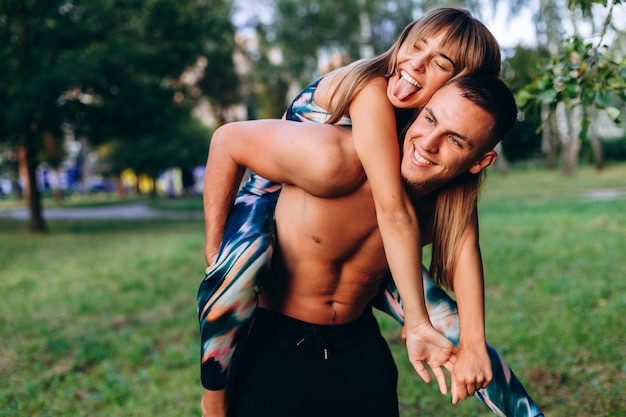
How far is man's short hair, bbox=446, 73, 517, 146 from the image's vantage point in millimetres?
1700

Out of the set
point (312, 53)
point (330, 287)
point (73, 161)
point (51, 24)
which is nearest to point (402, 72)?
point (330, 287)

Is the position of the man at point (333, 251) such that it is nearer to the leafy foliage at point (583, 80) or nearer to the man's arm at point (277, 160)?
the man's arm at point (277, 160)

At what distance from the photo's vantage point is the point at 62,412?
379cm

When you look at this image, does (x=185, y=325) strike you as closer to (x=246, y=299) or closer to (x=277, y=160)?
(x=246, y=299)

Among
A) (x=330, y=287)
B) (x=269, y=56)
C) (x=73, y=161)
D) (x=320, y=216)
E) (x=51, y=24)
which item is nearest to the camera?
(x=320, y=216)

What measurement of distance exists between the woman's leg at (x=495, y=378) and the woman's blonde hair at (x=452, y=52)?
29.5 inches

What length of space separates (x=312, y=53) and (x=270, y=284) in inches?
791

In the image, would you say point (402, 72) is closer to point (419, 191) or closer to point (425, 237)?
point (419, 191)

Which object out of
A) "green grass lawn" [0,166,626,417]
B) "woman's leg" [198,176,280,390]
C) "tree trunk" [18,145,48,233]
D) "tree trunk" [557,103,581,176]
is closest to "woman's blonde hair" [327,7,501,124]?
"woman's leg" [198,176,280,390]

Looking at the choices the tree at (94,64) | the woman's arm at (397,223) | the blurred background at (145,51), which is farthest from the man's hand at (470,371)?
the tree at (94,64)

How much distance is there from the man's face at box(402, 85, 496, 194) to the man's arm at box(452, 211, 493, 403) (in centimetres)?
32

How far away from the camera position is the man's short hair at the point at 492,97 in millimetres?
1700

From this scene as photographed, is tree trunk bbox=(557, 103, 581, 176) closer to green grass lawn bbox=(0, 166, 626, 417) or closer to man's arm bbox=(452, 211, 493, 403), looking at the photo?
green grass lawn bbox=(0, 166, 626, 417)

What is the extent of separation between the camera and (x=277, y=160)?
1.79 metres
